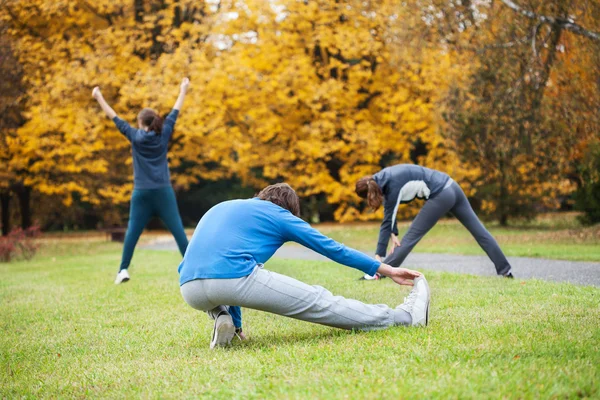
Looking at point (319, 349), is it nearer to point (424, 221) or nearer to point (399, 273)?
point (399, 273)

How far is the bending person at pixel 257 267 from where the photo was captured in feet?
14.8

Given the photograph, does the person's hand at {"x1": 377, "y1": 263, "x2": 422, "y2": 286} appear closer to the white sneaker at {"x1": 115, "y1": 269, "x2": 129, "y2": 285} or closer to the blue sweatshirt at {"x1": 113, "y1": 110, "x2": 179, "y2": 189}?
the blue sweatshirt at {"x1": 113, "y1": 110, "x2": 179, "y2": 189}

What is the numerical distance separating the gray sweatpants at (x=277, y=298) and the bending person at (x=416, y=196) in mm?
2890

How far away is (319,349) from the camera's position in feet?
14.1

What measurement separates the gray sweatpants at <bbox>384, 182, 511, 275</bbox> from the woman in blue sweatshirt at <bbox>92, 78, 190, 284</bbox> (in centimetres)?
302

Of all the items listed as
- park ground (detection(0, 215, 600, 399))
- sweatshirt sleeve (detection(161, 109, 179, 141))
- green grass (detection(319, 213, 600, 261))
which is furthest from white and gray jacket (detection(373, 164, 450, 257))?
green grass (detection(319, 213, 600, 261))

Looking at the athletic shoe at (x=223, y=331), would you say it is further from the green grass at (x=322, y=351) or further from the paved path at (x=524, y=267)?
the paved path at (x=524, y=267)

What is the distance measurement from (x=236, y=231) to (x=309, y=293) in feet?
2.16

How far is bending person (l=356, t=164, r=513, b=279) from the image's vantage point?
755cm

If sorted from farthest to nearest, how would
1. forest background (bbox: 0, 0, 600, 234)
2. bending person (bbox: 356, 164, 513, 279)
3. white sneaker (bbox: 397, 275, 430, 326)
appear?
1. forest background (bbox: 0, 0, 600, 234)
2. bending person (bbox: 356, 164, 513, 279)
3. white sneaker (bbox: 397, 275, 430, 326)

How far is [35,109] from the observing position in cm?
1986

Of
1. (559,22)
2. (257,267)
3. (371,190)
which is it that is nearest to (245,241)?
(257,267)

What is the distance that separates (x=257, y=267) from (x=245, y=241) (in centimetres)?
21

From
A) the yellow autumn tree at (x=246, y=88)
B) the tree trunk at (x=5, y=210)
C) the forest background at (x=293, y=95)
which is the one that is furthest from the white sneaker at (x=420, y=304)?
the tree trunk at (x=5, y=210)
